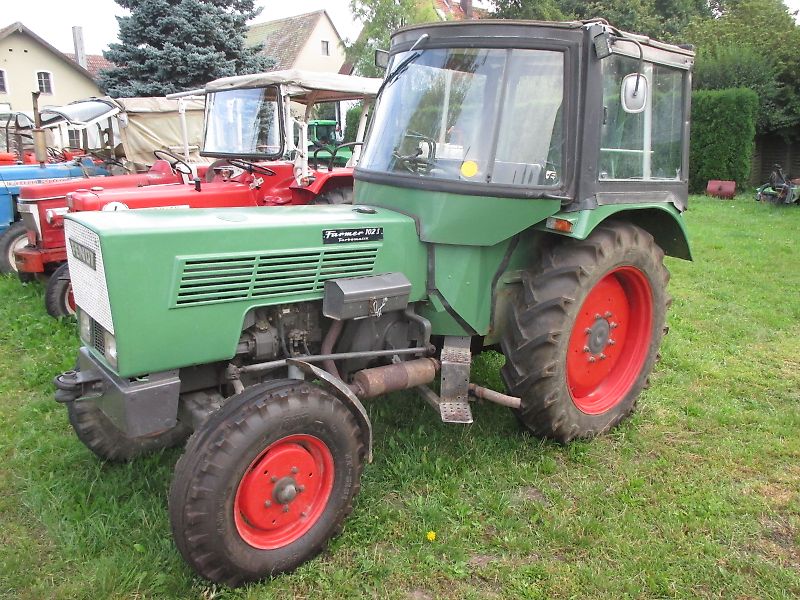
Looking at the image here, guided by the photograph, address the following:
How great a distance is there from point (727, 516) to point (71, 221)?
3272 millimetres

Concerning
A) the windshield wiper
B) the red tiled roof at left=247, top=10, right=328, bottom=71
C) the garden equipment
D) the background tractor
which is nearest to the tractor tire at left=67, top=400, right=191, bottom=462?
the windshield wiper

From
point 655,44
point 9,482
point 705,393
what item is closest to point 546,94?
point 655,44

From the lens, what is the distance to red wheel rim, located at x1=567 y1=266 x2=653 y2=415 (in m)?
3.63

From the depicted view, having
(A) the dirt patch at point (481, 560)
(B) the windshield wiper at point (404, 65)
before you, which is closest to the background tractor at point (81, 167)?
(B) the windshield wiper at point (404, 65)

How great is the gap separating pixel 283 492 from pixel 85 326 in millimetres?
1167

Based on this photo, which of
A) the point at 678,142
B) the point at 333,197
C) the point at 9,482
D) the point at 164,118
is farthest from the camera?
the point at 164,118

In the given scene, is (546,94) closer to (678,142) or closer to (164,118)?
(678,142)

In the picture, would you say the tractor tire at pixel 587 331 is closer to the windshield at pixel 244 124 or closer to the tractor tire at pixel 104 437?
the tractor tire at pixel 104 437

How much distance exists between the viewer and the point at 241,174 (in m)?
6.63

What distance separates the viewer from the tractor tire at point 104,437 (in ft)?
10.8

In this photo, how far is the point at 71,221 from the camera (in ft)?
9.03

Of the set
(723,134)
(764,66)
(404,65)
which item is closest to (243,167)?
(404,65)

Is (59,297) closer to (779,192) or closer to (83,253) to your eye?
(83,253)

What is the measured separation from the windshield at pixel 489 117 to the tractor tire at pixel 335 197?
9.76 feet
